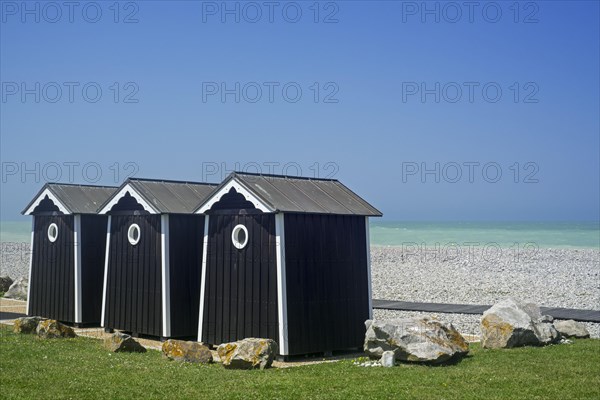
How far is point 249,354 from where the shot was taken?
45.6 ft

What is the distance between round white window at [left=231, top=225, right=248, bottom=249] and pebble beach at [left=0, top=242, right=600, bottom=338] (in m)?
6.58

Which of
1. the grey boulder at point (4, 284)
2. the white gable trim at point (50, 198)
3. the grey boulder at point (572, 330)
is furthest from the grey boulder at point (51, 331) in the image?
the grey boulder at point (4, 284)

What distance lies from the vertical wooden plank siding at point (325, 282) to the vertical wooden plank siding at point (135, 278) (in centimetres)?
489

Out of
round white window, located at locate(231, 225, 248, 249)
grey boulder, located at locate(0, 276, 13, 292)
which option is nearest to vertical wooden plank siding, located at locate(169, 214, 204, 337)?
round white window, located at locate(231, 225, 248, 249)

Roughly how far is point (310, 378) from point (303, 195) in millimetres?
5195

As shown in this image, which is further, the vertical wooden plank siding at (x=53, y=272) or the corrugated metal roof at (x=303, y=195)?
the vertical wooden plank siding at (x=53, y=272)

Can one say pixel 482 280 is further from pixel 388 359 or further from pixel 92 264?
pixel 388 359

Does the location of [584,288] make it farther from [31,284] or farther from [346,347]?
[31,284]

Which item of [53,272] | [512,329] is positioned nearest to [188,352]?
[512,329]

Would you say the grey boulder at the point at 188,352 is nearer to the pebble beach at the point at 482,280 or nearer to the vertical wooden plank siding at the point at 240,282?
the vertical wooden plank siding at the point at 240,282

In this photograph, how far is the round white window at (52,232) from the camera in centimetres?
2289

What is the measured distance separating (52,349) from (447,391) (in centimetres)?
919

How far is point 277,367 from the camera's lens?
1419 cm

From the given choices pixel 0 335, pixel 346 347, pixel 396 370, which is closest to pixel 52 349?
pixel 0 335
